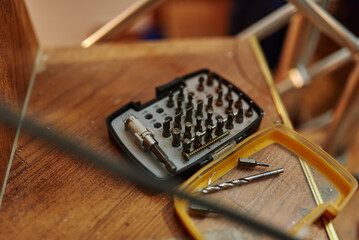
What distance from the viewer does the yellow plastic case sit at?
456 millimetres

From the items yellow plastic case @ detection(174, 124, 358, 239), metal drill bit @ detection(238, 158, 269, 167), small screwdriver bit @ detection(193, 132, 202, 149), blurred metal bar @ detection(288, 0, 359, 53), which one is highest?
blurred metal bar @ detection(288, 0, 359, 53)

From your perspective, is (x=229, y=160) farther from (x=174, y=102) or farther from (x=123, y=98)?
(x=123, y=98)

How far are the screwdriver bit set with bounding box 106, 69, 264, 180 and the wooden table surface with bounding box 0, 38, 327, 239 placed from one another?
0.04m

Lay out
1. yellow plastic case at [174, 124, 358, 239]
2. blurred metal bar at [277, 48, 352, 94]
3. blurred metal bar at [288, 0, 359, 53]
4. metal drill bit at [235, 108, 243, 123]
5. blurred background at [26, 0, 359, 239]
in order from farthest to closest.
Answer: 1. blurred background at [26, 0, 359, 239]
2. blurred metal bar at [277, 48, 352, 94]
3. blurred metal bar at [288, 0, 359, 53]
4. metal drill bit at [235, 108, 243, 123]
5. yellow plastic case at [174, 124, 358, 239]

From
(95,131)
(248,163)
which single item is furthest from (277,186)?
(95,131)

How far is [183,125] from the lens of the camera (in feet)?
1.80

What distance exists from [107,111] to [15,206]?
0.23 meters

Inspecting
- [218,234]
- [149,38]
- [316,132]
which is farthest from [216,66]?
[149,38]

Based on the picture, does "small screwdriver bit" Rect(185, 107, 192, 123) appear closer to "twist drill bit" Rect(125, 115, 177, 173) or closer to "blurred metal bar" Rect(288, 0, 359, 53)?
"twist drill bit" Rect(125, 115, 177, 173)

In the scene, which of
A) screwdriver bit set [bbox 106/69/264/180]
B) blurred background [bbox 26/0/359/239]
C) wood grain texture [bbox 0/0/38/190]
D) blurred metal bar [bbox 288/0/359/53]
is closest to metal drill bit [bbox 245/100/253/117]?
screwdriver bit set [bbox 106/69/264/180]

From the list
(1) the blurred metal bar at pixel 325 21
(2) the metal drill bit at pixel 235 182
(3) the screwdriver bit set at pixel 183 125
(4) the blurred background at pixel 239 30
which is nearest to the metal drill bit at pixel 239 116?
(3) the screwdriver bit set at pixel 183 125

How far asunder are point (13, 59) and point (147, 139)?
28 cm

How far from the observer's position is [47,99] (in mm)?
641

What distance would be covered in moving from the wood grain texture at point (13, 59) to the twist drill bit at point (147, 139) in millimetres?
193
